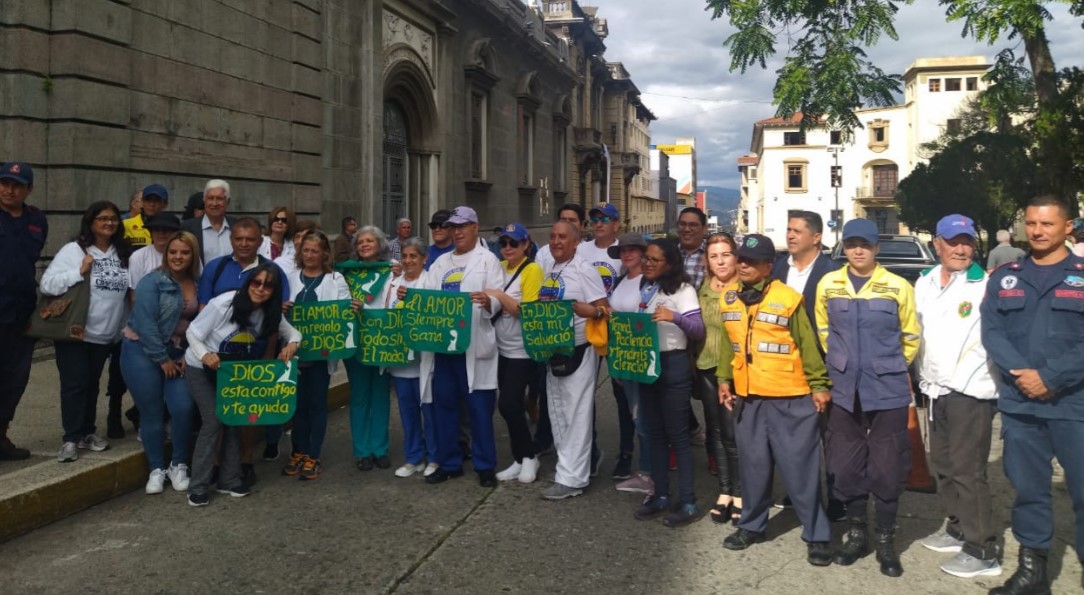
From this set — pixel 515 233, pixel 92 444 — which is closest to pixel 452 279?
pixel 515 233

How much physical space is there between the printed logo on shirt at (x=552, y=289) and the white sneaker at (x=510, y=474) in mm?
1296

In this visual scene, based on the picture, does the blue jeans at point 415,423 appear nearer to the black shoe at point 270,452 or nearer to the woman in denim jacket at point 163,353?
the black shoe at point 270,452

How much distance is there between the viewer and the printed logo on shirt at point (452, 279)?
20.0 ft

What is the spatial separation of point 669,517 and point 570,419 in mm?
1007

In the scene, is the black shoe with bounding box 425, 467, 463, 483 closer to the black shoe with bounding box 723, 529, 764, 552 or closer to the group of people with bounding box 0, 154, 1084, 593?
the group of people with bounding box 0, 154, 1084, 593

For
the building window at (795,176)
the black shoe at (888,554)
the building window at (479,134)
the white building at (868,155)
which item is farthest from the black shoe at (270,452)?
the building window at (795,176)

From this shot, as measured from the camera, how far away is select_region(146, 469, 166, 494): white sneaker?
5.74 m

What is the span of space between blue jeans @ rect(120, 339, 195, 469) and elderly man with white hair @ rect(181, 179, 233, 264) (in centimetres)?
139

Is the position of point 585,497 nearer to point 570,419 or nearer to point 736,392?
point 570,419

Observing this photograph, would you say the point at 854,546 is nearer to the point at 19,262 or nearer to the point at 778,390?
the point at 778,390

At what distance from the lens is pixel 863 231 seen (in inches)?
185

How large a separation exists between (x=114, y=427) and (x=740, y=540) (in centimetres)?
479

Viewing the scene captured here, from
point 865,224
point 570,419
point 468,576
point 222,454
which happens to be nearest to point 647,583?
point 468,576

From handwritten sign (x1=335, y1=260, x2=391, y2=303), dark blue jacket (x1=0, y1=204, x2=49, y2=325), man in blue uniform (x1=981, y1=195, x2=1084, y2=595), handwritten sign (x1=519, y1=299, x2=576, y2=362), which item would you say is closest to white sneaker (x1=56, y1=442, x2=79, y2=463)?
dark blue jacket (x1=0, y1=204, x2=49, y2=325)
